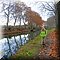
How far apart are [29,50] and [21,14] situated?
69 centimetres

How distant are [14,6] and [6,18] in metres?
0.27

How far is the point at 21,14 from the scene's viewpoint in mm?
4508

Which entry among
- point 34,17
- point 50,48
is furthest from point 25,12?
point 50,48

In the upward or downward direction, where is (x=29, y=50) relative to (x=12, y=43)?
downward

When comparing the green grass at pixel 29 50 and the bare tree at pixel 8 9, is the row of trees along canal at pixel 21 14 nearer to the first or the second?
the bare tree at pixel 8 9

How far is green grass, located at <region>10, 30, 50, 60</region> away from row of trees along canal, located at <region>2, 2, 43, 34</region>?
281 mm

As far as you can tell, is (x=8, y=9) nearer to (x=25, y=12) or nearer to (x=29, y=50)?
(x=25, y=12)

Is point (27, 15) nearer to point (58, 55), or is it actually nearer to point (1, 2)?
point (1, 2)

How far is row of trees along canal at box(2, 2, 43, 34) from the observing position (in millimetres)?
4484

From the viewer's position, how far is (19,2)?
177 inches

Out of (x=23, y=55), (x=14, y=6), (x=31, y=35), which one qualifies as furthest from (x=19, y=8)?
(x=23, y=55)

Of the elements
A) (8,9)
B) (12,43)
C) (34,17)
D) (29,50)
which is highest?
(8,9)

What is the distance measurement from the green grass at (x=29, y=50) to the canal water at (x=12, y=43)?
72mm

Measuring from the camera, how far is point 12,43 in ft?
14.8
